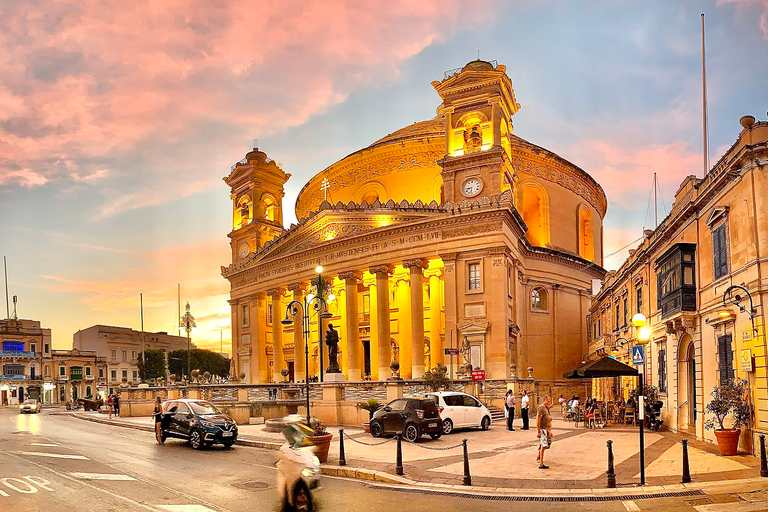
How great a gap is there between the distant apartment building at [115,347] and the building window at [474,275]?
76.4 metres

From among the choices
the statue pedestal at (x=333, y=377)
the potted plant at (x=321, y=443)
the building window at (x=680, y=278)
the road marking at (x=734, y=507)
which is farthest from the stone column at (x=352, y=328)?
the road marking at (x=734, y=507)

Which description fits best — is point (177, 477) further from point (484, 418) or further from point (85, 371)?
point (85, 371)

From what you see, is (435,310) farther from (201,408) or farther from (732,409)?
(732,409)

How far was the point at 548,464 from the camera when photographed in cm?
1727

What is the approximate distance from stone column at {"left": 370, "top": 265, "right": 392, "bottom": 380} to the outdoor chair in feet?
65.7

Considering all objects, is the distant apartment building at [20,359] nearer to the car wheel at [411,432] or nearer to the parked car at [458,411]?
the parked car at [458,411]

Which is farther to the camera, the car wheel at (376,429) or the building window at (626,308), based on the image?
the building window at (626,308)

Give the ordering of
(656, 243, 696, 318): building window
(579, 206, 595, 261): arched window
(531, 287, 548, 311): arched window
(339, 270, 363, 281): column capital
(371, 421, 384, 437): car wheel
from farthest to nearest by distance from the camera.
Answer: (579, 206, 595, 261): arched window
(531, 287, 548, 311): arched window
(339, 270, 363, 281): column capital
(371, 421, 384, 437): car wheel
(656, 243, 696, 318): building window

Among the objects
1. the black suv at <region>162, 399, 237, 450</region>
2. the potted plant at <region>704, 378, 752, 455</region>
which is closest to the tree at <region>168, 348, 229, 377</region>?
the black suv at <region>162, 399, 237, 450</region>

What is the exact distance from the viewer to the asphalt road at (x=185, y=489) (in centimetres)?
1245

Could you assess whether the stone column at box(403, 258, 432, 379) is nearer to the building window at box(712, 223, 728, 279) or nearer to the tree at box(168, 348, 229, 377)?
the building window at box(712, 223, 728, 279)

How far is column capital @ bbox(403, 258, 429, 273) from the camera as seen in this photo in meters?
45.5

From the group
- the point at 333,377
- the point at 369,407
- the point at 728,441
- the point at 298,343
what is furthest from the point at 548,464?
the point at 298,343

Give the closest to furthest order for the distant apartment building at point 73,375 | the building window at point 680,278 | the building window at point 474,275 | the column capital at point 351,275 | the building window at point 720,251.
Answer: the building window at point 720,251 < the building window at point 680,278 < the building window at point 474,275 < the column capital at point 351,275 < the distant apartment building at point 73,375
